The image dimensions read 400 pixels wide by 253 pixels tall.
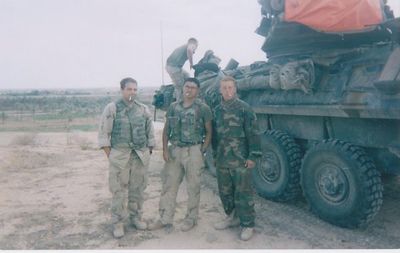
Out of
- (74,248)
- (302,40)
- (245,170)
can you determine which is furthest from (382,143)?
(74,248)

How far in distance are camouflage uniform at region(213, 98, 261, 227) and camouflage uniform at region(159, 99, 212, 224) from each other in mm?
234

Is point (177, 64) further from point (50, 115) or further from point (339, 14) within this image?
point (50, 115)

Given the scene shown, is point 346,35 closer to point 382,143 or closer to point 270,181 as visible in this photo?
point 382,143

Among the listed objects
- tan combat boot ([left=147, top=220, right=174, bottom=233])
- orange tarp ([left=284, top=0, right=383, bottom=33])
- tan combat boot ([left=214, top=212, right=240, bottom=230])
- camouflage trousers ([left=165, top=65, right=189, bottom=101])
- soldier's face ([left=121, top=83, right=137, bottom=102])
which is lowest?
tan combat boot ([left=147, top=220, right=174, bottom=233])

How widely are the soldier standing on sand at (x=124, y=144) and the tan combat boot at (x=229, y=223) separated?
1066 millimetres

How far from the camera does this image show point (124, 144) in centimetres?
498

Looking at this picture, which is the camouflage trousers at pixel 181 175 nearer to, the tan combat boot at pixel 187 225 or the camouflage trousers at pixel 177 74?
the tan combat boot at pixel 187 225

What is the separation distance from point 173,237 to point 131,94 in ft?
5.73

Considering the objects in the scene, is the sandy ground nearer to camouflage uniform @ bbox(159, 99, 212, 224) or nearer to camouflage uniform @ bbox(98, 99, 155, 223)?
camouflage uniform @ bbox(159, 99, 212, 224)

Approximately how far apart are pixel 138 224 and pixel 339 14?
357cm

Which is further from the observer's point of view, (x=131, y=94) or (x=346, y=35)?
(x=346, y=35)

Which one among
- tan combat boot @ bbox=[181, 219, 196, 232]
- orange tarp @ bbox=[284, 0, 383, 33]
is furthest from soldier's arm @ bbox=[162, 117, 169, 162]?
orange tarp @ bbox=[284, 0, 383, 33]

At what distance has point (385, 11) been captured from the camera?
605 cm

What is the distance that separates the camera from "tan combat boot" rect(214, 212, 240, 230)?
5.19 meters
